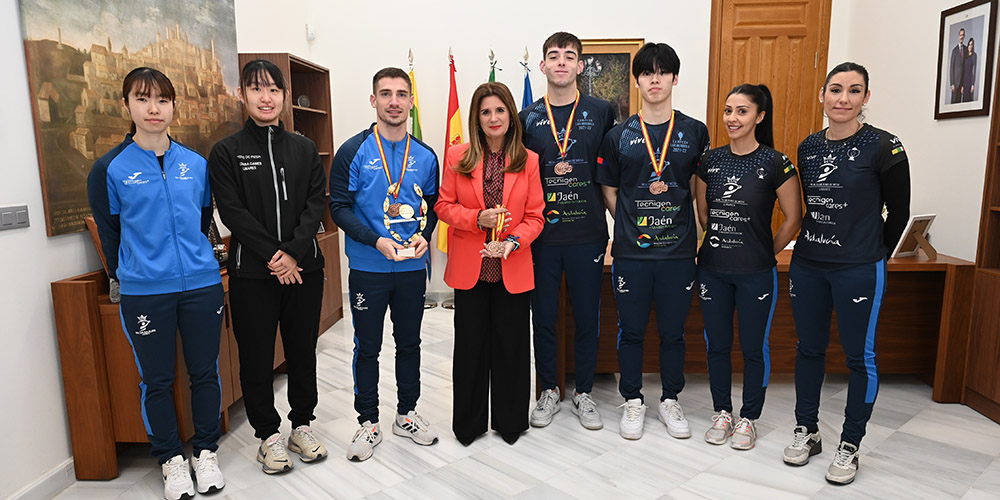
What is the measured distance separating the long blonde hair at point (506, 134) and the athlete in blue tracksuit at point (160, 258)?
1115mm

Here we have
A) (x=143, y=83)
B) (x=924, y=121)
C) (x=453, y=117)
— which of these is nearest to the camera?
(x=143, y=83)

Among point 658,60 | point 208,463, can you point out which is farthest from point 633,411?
point 208,463

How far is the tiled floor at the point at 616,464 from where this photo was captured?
2.57 metres

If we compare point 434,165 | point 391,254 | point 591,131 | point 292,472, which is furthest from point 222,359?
point 591,131

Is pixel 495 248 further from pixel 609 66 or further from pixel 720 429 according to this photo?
pixel 609 66

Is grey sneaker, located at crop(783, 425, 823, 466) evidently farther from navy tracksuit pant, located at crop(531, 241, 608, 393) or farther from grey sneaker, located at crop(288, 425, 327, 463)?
grey sneaker, located at crop(288, 425, 327, 463)

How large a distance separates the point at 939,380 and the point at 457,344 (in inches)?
108

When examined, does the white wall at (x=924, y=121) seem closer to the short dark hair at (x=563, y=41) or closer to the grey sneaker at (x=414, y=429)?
the short dark hair at (x=563, y=41)

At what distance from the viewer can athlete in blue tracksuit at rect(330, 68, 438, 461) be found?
269 centimetres

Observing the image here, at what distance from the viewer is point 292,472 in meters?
2.76

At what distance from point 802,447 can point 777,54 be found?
159 inches

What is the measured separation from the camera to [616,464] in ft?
9.16

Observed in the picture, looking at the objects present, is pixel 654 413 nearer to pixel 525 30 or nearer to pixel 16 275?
pixel 16 275

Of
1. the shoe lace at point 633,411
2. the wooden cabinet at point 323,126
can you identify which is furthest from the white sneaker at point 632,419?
the wooden cabinet at point 323,126
